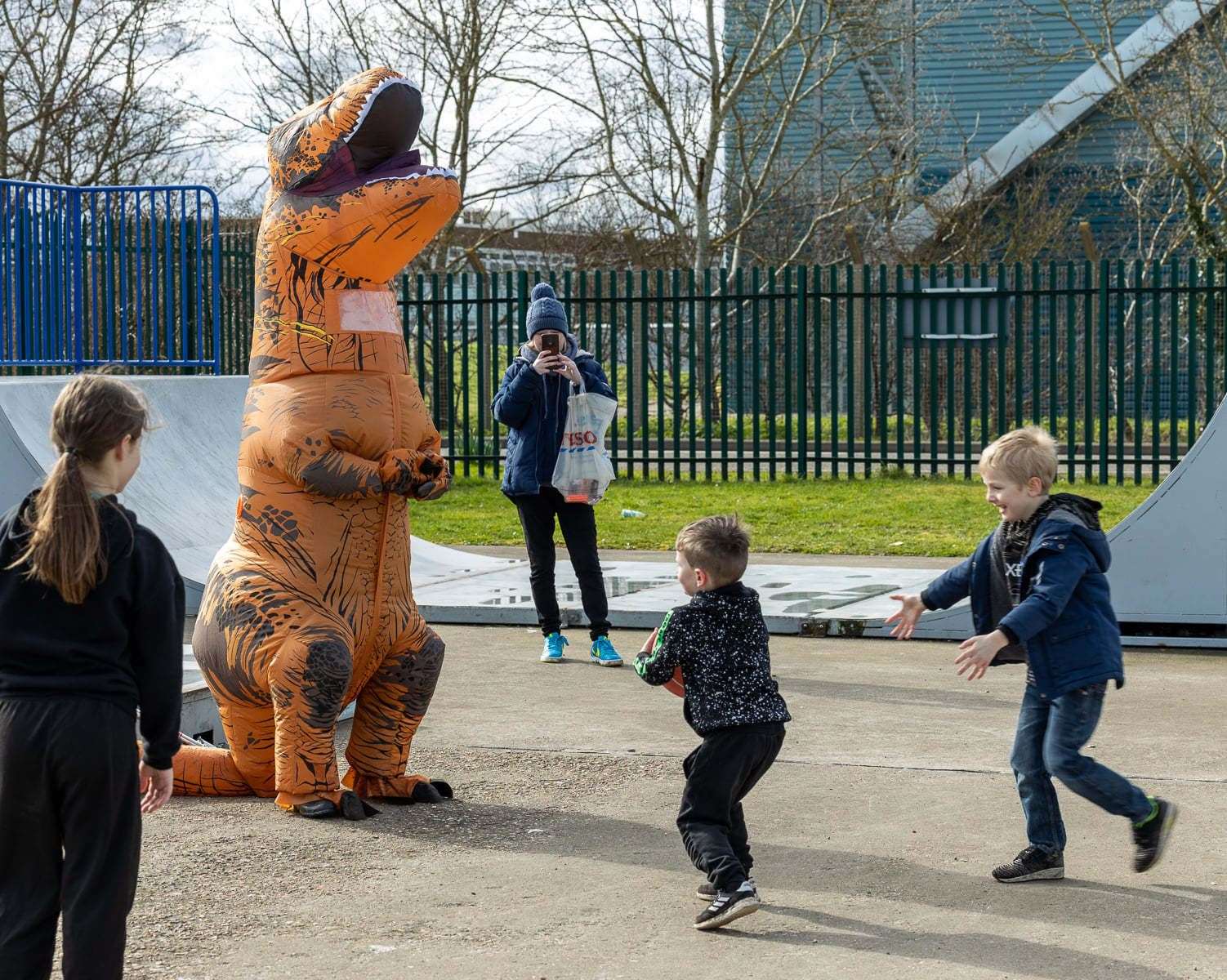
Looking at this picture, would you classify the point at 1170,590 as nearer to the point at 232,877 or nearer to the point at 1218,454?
the point at 1218,454

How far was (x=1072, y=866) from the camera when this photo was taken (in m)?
Answer: 4.42

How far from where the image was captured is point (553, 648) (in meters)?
7.86

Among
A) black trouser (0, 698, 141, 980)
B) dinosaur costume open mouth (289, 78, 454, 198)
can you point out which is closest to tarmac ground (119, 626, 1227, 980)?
black trouser (0, 698, 141, 980)

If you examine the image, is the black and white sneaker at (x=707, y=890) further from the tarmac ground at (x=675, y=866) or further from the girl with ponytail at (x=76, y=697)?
the girl with ponytail at (x=76, y=697)

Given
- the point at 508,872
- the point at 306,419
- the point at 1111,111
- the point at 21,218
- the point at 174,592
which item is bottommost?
the point at 508,872

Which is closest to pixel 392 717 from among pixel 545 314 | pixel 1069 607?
pixel 1069 607

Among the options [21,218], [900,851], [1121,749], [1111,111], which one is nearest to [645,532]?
[21,218]

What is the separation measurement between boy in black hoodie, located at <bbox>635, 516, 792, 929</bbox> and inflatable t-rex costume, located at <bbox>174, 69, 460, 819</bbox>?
4.64ft

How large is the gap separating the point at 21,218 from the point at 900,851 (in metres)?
8.77

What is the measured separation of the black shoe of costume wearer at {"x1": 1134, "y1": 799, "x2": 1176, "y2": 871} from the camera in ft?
14.0

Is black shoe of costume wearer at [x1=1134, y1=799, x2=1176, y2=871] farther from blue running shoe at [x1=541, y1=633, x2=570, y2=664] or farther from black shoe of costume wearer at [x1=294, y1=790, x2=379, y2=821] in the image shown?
blue running shoe at [x1=541, y1=633, x2=570, y2=664]

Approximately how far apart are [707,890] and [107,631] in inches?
69.2

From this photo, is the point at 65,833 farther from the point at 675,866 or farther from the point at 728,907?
the point at 675,866

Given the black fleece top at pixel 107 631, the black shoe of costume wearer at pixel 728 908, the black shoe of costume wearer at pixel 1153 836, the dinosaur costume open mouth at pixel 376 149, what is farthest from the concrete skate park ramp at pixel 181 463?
the black shoe of costume wearer at pixel 1153 836
